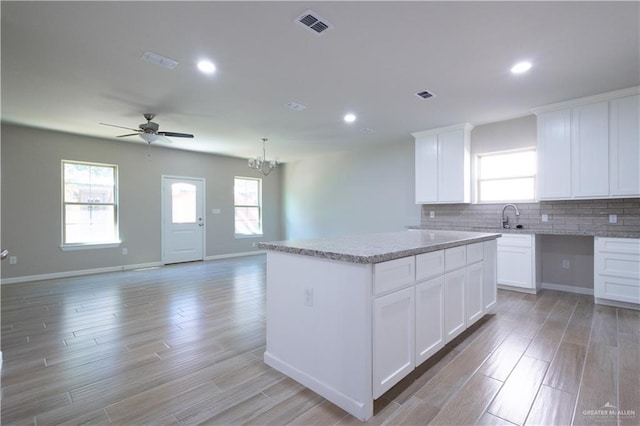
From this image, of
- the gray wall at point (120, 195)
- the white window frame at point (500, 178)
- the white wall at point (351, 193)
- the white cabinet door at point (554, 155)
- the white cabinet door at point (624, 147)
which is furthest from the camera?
the white wall at point (351, 193)

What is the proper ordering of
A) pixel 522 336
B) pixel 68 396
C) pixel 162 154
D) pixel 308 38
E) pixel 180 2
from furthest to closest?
1. pixel 162 154
2. pixel 522 336
3. pixel 308 38
4. pixel 180 2
5. pixel 68 396

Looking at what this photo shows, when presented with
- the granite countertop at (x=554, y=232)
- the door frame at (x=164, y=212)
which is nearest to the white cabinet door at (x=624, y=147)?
the granite countertop at (x=554, y=232)

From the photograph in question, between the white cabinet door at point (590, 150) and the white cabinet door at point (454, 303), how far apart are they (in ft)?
8.70

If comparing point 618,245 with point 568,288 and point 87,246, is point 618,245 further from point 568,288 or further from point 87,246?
point 87,246

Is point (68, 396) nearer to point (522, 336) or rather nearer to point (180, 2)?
point (180, 2)

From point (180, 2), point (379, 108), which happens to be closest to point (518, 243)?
point (379, 108)

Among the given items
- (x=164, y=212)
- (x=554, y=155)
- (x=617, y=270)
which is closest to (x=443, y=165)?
(x=554, y=155)

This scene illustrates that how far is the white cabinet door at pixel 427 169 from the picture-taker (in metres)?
5.29

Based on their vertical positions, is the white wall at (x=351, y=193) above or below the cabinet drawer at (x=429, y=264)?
above

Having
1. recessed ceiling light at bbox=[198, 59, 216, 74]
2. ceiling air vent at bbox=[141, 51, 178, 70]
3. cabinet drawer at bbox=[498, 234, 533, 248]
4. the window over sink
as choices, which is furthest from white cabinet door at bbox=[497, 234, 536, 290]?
ceiling air vent at bbox=[141, 51, 178, 70]

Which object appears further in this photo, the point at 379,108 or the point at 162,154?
the point at 162,154

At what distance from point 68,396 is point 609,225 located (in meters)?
5.91

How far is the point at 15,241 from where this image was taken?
5.12 meters

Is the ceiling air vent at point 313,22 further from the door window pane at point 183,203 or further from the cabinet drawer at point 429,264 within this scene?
the door window pane at point 183,203
